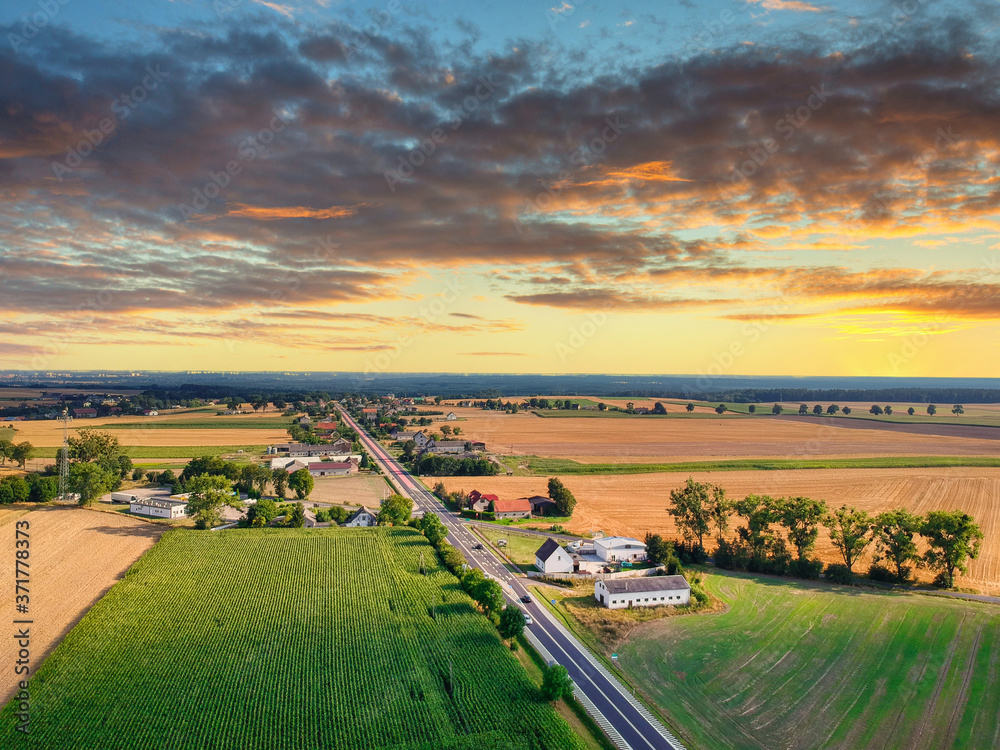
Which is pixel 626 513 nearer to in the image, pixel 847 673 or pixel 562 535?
pixel 562 535

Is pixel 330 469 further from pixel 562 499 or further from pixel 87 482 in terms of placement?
pixel 562 499

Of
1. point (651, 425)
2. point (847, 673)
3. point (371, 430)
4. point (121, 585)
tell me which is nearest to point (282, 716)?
point (121, 585)

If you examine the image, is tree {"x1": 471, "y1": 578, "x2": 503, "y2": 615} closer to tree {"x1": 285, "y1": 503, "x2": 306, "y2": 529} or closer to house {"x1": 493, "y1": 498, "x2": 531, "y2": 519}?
house {"x1": 493, "y1": 498, "x2": 531, "y2": 519}

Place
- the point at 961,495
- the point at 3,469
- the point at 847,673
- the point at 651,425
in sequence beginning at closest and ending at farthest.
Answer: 1. the point at 847,673
2. the point at 961,495
3. the point at 3,469
4. the point at 651,425

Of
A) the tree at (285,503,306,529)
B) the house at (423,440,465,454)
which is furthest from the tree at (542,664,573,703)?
the house at (423,440,465,454)

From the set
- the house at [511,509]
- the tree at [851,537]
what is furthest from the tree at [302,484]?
the tree at [851,537]

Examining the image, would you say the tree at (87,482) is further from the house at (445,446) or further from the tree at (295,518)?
the house at (445,446)
